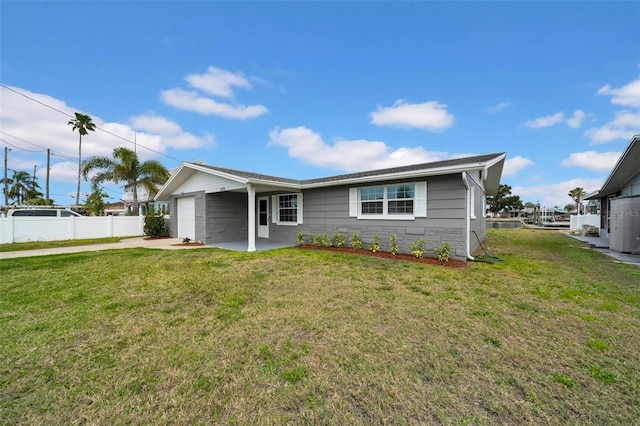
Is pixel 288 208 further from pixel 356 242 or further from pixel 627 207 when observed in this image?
pixel 627 207

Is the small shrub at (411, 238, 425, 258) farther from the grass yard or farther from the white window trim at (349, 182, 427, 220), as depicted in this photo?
the grass yard

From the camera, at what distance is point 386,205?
8.85 m

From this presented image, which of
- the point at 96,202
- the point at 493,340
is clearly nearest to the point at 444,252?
the point at 493,340

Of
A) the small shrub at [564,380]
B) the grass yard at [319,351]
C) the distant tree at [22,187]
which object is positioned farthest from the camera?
the distant tree at [22,187]

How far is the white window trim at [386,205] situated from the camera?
7938 millimetres

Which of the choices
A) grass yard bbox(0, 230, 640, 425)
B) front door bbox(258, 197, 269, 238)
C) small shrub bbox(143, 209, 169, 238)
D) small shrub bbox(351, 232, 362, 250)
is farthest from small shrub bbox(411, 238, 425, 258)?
small shrub bbox(143, 209, 169, 238)

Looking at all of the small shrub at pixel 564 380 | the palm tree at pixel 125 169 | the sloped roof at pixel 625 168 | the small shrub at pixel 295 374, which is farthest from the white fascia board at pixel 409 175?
the palm tree at pixel 125 169

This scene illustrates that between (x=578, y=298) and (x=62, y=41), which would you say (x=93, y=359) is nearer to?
(x=578, y=298)

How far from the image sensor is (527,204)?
199ft

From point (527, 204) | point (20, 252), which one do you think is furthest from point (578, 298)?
point (527, 204)

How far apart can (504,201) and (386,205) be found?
49.2m

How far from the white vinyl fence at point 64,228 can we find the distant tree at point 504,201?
2036 inches

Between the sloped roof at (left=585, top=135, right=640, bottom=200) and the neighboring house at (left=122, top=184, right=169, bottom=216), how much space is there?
20571 mm

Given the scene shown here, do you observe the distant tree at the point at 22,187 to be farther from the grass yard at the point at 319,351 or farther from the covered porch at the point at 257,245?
the grass yard at the point at 319,351
